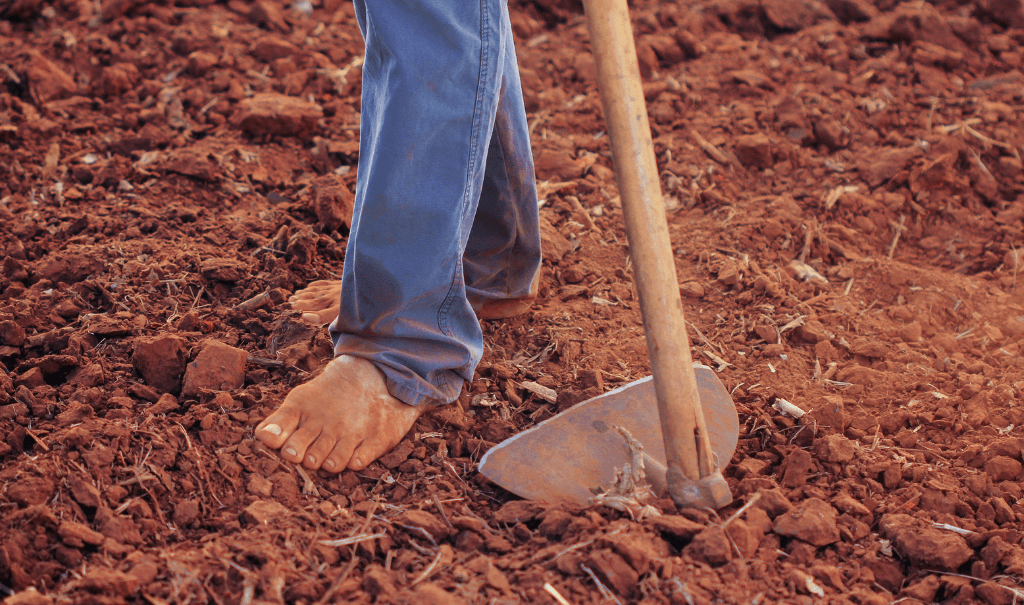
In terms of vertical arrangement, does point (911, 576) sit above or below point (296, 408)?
below

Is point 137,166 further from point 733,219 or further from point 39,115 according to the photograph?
point 733,219

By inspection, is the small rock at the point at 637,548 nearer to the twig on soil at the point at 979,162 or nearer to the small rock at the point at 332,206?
the small rock at the point at 332,206

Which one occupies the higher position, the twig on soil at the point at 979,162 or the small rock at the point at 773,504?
the small rock at the point at 773,504

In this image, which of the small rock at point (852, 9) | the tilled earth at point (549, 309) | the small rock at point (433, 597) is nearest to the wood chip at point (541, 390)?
the tilled earth at point (549, 309)

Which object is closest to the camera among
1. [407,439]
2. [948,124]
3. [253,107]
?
[407,439]

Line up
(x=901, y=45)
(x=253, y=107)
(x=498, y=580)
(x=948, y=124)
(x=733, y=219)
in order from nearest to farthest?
1. (x=498, y=580)
2. (x=733, y=219)
3. (x=253, y=107)
4. (x=948, y=124)
5. (x=901, y=45)

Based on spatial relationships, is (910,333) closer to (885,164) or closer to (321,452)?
(885,164)

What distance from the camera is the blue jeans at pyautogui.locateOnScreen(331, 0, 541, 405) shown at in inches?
68.9

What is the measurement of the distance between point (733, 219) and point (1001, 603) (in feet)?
5.79

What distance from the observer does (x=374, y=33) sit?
1.76 m

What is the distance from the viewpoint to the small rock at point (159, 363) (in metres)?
2.10

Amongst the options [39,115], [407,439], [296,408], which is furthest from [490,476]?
[39,115]

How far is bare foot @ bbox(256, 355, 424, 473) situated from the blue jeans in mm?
39

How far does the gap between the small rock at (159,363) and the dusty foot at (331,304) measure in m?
0.38
